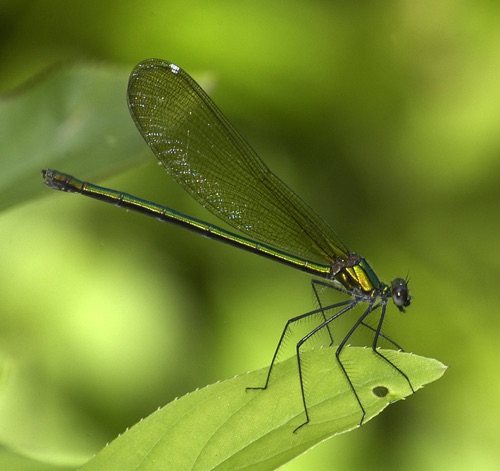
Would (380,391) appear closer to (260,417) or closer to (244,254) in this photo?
(260,417)

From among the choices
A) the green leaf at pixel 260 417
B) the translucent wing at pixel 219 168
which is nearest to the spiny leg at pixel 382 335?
the translucent wing at pixel 219 168

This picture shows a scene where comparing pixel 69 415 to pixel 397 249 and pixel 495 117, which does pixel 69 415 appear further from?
pixel 495 117

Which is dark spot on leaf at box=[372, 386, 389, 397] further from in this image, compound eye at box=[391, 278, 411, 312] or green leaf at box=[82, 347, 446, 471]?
compound eye at box=[391, 278, 411, 312]

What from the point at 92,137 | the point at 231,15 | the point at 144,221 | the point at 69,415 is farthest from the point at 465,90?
the point at 69,415

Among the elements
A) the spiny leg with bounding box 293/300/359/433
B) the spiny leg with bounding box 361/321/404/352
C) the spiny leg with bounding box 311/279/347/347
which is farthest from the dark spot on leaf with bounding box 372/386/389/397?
the spiny leg with bounding box 311/279/347/347

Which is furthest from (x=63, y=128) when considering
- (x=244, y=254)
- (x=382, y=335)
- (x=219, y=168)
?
(x=382, y=335)
